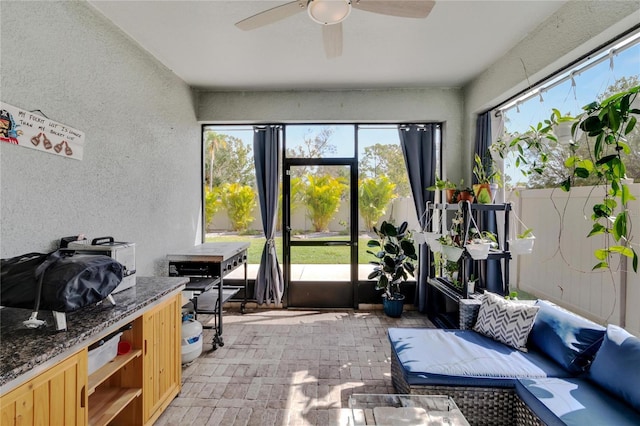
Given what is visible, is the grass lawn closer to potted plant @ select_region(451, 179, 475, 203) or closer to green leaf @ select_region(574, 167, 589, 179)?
potted plant @ select_region(451, 179, 475, 203)

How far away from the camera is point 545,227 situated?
2.56 meters

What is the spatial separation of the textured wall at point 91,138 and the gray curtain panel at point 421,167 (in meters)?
2.78

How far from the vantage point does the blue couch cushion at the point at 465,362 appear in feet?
5.93

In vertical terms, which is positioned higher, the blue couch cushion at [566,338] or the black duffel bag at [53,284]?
the black duffel bag at [53,284]

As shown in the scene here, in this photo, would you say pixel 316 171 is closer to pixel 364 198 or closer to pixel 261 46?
pixel 364 198

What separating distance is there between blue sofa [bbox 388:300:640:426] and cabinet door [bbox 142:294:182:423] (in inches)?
61.0

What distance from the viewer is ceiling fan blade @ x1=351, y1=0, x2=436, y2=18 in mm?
1616

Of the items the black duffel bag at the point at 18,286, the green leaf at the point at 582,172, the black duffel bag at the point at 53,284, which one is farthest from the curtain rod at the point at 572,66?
the black duffel bag at the point at 18,286

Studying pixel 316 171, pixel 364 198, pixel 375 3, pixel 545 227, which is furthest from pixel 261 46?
pixel 545 227

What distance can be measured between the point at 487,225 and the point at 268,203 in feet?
8.49

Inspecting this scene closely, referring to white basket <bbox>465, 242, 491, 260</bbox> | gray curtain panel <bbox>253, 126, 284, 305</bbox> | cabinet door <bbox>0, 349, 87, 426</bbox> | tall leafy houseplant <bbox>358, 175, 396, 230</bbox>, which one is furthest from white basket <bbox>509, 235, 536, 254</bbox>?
cabinet door <bbox>0, 349, 87, 426</bbox>

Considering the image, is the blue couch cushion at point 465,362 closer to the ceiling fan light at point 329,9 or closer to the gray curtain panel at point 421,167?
the gray curtain panel at point 421,167

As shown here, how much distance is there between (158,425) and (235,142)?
3162 mm

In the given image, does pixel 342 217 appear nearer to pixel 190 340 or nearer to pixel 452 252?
pixel 452 252
